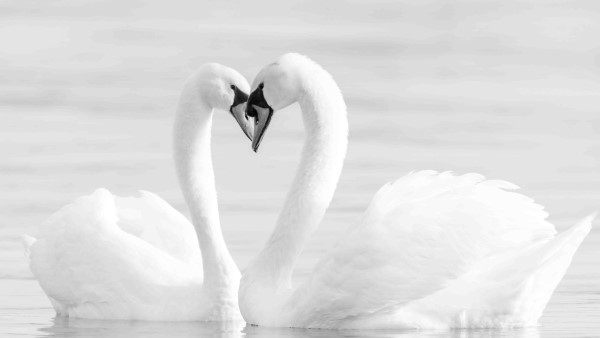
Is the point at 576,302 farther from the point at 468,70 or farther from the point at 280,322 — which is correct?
the point at 468,70

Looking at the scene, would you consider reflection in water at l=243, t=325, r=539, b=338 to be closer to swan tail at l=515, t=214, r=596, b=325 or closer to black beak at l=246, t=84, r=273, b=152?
swan tail at l=515, t=214, r=596, b=325

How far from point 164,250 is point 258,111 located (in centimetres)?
166

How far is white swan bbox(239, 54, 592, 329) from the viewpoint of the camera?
13297 mm

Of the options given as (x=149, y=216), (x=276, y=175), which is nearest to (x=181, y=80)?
(x=276, y=175)

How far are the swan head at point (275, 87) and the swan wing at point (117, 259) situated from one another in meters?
1.31

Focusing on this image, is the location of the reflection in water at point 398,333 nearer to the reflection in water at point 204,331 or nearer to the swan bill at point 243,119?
the reflection in water at point 204,331

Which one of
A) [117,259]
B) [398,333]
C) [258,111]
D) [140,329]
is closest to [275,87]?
[258,111]

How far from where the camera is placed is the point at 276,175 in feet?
76.7

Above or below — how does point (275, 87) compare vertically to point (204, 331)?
above

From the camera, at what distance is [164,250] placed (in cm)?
1558

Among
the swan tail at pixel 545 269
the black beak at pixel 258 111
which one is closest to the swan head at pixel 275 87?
the black beak at pixel 258 111

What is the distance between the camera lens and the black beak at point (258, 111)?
14473 mm

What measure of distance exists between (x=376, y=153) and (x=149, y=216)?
9.96m

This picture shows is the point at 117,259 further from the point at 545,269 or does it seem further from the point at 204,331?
the point at 545,269
